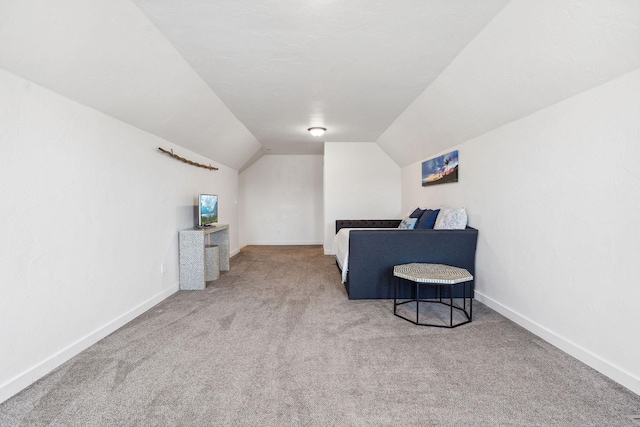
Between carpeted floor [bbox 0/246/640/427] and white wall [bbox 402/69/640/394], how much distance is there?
23 cm

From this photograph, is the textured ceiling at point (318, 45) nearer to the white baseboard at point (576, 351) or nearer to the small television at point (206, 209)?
the small television at point (206, 209)

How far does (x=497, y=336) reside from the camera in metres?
2.57

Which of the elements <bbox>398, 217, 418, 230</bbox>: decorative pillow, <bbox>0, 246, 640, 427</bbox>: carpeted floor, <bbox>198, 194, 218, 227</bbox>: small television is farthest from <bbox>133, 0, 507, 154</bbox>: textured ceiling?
<bbox>0, 246, 640, 427</bbox>: carpeted floor

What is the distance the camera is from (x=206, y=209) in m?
4.54

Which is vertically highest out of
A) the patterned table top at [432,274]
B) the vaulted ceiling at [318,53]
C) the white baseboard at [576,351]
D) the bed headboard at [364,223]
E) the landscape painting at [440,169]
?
the vaulted ceiling at [318,53]

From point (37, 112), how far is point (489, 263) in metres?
4.06

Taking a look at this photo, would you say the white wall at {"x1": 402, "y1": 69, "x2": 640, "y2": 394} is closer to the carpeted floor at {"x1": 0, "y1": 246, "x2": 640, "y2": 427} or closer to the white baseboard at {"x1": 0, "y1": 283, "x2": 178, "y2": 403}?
the carpeted floor at {"x1": 0, "y1": 246, "x2": 640, "y2": 427}

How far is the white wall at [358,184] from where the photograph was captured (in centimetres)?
670

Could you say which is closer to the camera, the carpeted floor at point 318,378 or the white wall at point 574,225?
the carpeted floor at point 318,378

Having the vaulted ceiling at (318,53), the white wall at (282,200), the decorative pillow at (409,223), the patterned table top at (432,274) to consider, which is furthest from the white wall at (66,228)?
the white wall at (282,200)

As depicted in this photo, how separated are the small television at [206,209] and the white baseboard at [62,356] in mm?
1412

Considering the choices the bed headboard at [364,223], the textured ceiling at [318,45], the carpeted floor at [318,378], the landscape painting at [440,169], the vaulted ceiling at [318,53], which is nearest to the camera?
the carpeted floor at [318,378]

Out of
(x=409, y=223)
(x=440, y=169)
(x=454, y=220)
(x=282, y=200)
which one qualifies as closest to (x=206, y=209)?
(x=409, y=223)

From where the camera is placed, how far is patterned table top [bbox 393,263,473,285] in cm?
276
